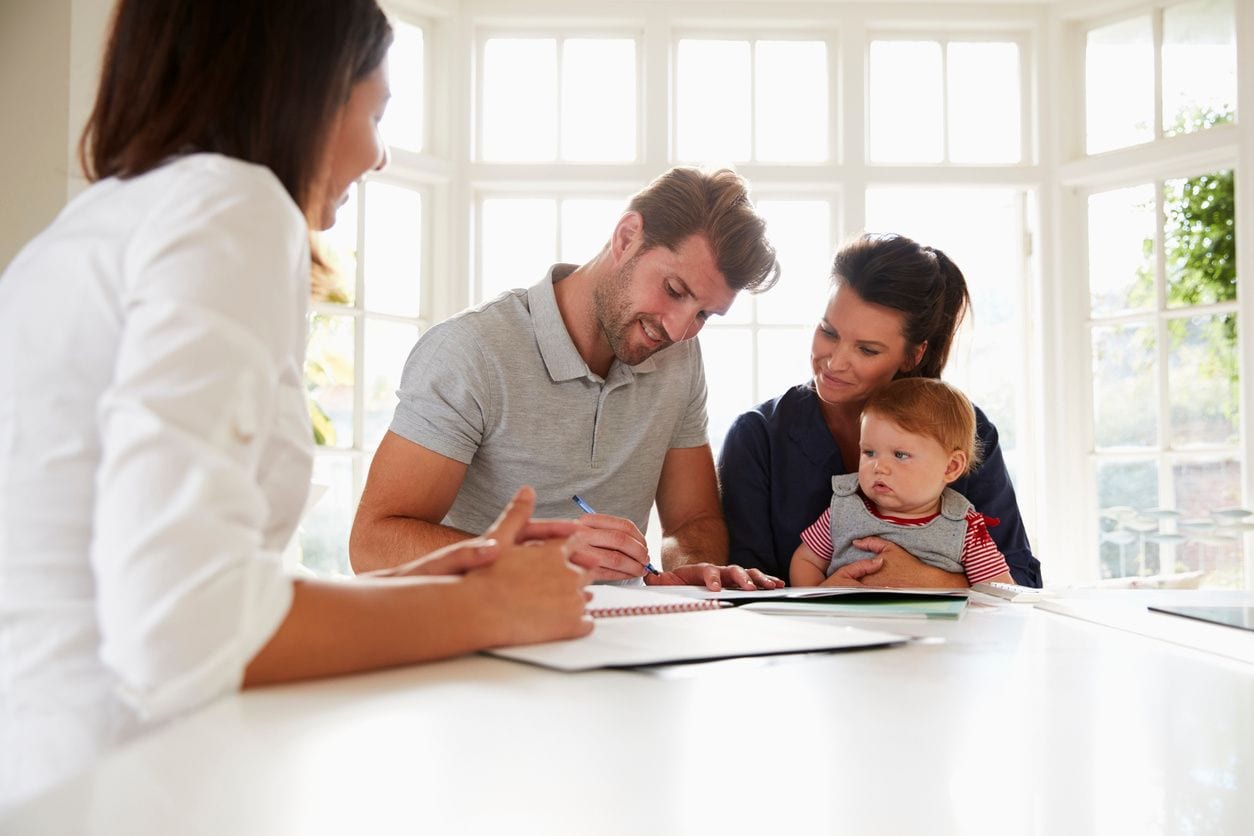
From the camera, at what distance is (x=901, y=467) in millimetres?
2049

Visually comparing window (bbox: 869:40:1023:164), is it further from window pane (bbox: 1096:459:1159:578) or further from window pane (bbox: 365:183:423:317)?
window pane (bbox: 365:183:423:317)

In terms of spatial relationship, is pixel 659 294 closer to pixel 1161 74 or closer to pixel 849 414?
pixel 849 414

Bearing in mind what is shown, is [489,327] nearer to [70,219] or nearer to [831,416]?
[831,416]

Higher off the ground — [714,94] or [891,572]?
[714,94]

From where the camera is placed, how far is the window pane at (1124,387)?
4117mm

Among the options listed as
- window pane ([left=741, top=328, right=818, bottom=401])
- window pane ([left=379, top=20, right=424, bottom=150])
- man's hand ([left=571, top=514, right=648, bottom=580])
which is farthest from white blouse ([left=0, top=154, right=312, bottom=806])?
window pane ([left=741, top=328, right=818, bottom=401])

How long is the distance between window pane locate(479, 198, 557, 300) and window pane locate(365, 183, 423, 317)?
26cm

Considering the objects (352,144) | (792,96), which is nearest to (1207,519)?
(792,96)

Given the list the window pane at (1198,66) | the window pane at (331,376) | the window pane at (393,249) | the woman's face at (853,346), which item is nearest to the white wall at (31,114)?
the window pane at (331,376)

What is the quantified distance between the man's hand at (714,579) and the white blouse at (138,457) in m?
0.97

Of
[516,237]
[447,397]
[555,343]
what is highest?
[516,237]

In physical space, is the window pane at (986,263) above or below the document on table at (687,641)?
above

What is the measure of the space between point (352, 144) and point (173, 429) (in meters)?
0.45

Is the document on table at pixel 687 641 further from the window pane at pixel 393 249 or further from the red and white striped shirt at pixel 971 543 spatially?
the window pane at pixel 393 249
